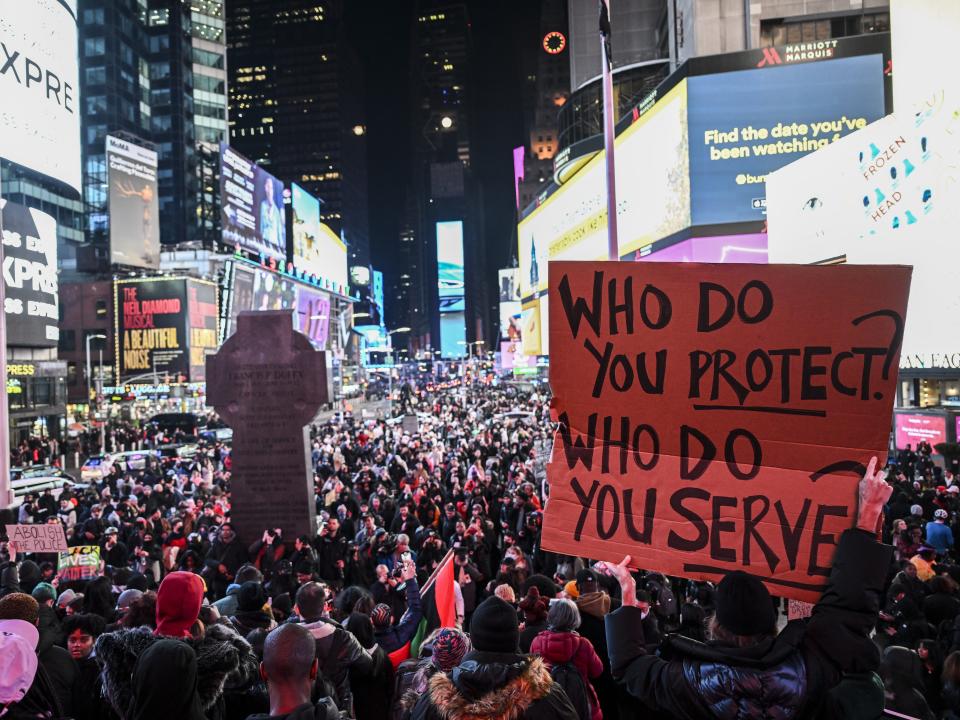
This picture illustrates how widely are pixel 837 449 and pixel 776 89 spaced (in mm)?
32083

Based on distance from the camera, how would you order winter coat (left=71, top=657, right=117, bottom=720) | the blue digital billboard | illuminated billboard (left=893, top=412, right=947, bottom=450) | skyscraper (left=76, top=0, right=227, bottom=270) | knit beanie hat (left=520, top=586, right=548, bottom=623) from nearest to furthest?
winter coat (left=71, top=657, right=117, bottom=720) < knit beanie hat (left=520, top=586, right=548, bottom=623) < illuminated billboard (left=893, top=412, right=947, bottom=450) < the blue digital billboard < skyscraper (left=76, top=0, right=227, bottom=270)

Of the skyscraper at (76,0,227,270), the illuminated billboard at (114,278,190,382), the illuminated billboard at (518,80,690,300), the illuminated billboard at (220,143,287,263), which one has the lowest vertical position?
the illuminated billboard at (114,278,190,382)

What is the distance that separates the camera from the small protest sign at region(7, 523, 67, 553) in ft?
25.4

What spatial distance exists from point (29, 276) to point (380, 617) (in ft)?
127

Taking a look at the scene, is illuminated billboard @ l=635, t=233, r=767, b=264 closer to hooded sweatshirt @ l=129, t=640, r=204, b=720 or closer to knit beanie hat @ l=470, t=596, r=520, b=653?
knit beanie hat @ l=470, t=596, r=520, b=653

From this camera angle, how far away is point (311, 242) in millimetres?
79000

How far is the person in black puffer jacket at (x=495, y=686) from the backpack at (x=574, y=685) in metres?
0.87

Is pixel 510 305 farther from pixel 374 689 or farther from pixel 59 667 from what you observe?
pixel 59 667

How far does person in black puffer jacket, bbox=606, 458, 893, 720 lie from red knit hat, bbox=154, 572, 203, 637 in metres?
2.20

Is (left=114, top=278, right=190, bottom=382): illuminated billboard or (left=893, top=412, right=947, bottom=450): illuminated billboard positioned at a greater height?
(left=114, top=278, right=190, bottom=382): illuminated billboard

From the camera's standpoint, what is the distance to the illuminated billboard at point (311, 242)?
245 ft

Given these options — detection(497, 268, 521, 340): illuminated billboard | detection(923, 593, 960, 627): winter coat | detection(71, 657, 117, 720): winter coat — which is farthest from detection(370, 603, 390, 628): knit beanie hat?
detection(497, 268, 521, 340): illuminated billboard

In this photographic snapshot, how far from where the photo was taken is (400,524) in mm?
11406

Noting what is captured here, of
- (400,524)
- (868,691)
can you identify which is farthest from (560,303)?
(400,524)
